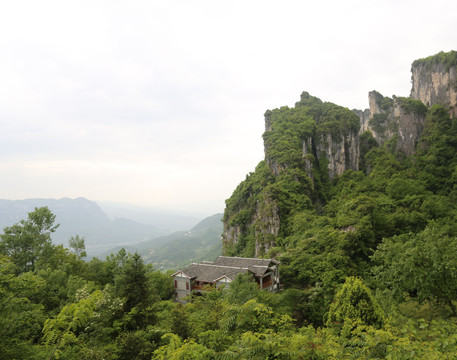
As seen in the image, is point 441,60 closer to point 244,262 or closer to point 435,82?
point 435,82

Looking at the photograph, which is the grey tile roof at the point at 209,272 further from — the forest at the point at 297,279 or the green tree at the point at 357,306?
the green tree at the point at 357,306

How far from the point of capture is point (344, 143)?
59.8 metres

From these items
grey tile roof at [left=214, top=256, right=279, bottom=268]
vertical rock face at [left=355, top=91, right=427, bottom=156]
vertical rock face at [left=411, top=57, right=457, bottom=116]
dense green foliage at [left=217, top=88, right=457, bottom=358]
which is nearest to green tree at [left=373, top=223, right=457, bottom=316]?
dense green foliage at [left=217, top=88, right=457, bottom=358]

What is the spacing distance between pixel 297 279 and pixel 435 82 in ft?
201

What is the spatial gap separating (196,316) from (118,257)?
18.0 m

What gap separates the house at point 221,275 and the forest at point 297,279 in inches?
67.7

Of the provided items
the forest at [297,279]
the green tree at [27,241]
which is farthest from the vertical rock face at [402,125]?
the green tree at [27,241]

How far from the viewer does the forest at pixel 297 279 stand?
744 centimetres

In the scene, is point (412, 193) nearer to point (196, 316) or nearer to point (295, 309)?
point (295, 309)

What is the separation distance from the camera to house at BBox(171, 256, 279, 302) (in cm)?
2856

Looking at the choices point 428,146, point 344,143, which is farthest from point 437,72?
point 344,143

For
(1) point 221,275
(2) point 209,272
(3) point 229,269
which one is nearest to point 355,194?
(3) point 229,269

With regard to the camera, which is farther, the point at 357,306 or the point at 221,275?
the point at 221,275

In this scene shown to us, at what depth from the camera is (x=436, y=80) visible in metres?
61.6
